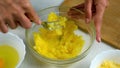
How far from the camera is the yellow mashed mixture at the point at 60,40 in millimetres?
802

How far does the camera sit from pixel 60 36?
84 centimetres

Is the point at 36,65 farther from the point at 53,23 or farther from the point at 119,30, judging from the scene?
the point at 119,30

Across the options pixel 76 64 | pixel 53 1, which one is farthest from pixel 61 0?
pixel 76 64

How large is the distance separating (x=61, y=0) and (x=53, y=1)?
0.04 m

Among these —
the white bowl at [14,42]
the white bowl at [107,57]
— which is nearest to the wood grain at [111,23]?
the white bowl at [107,57]

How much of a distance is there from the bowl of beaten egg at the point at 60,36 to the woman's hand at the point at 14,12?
0.39 feet

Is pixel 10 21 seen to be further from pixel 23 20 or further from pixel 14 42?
pixel 14 42

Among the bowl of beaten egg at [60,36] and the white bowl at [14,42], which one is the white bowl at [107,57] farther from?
the white bowl at [14,42]

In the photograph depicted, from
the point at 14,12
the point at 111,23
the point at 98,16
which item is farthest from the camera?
the point at 111,23

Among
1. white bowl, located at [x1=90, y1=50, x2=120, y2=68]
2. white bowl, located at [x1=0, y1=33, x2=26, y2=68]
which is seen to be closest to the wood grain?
white bowl, located at [x1=90, y1=50, x2=120, y2=68]

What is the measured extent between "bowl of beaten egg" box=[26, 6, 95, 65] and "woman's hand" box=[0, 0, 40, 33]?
12cm

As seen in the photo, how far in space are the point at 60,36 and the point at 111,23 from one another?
0.20 metres

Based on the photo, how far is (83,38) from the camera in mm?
855

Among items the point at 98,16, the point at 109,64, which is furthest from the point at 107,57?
the point at 98,16
